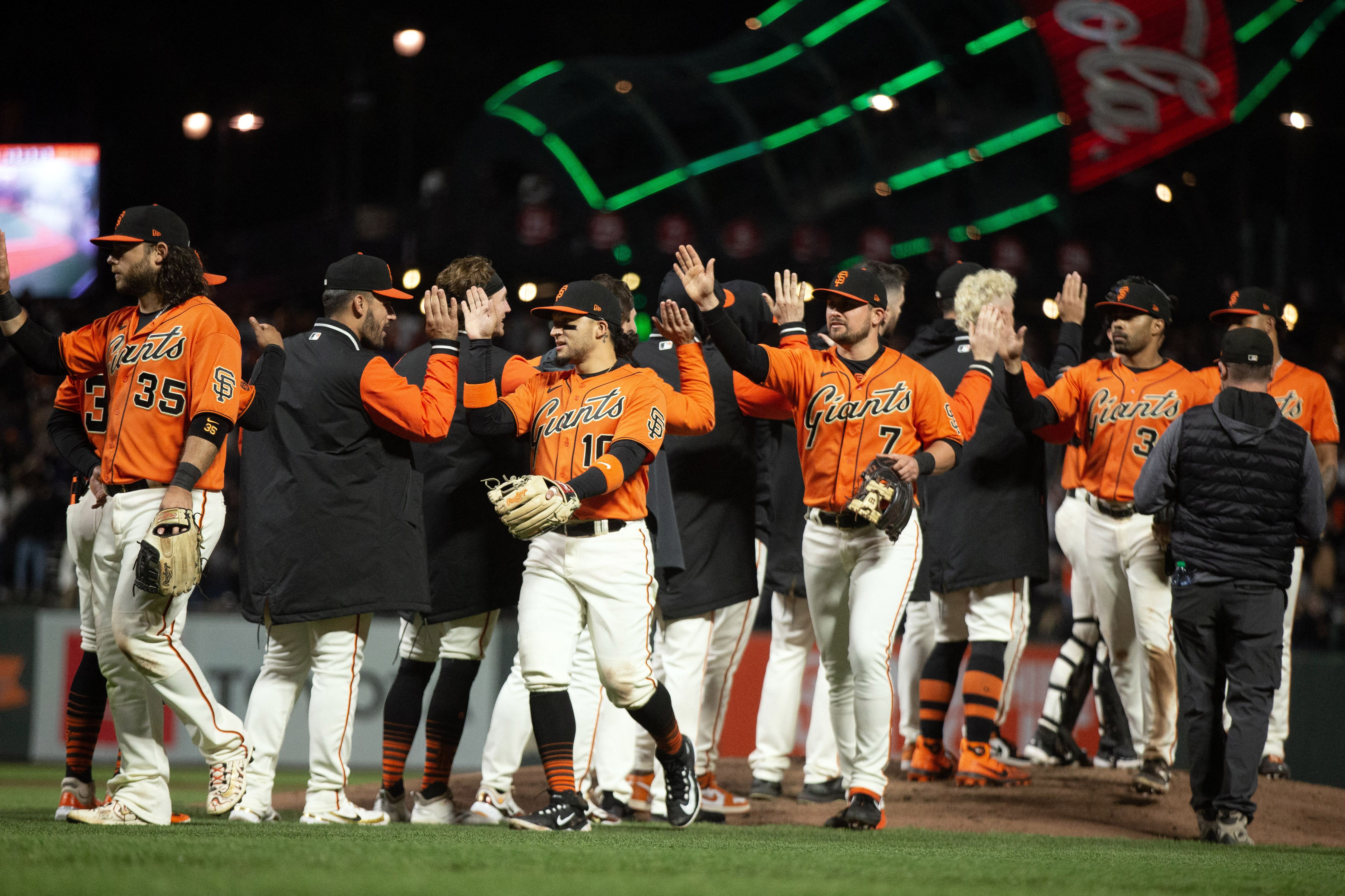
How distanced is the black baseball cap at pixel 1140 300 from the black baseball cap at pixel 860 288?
142 cm

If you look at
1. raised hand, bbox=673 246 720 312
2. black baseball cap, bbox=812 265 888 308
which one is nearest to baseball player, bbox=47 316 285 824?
raised hand, bbox=673 246 720 312

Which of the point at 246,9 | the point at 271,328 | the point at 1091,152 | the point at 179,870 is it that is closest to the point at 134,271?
the point at 271,328

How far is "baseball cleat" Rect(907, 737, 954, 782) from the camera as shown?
716 centimetres

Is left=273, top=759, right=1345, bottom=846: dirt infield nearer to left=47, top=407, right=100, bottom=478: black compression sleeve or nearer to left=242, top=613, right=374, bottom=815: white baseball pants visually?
left=242, top=613, right=374, bottom=815: white baseball pants

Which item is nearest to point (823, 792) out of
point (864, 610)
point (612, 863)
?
point (864, 610)

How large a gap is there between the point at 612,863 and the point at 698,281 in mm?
2555

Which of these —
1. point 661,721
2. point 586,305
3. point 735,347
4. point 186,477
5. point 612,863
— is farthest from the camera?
point 735,347

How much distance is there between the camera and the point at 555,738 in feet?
17.3

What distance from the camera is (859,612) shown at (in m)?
5.74

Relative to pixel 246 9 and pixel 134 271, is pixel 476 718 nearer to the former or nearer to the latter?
pixel 134 271

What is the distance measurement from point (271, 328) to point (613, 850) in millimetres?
2609

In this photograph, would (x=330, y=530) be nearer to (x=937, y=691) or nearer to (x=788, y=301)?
(x=788, y=301)

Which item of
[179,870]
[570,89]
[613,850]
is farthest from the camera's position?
[570,89]

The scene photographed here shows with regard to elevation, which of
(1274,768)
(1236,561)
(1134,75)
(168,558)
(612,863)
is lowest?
(1274,768)
